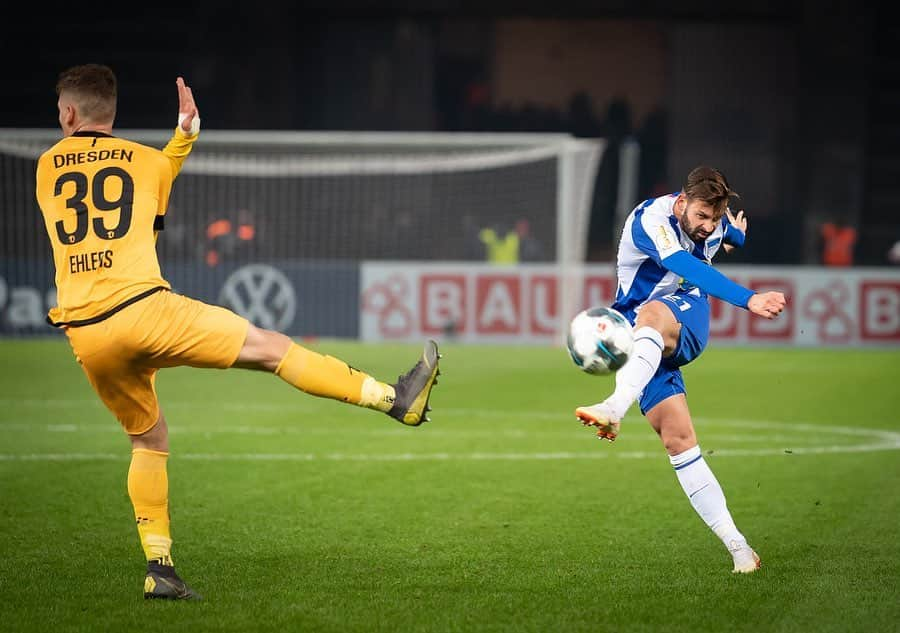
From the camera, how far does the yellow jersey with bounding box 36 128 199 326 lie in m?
5.25

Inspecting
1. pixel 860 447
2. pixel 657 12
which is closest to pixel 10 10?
pixel 657 12

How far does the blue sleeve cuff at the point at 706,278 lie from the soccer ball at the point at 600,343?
356mm

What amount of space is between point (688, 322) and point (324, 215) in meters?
17.3

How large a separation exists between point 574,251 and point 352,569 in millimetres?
15122

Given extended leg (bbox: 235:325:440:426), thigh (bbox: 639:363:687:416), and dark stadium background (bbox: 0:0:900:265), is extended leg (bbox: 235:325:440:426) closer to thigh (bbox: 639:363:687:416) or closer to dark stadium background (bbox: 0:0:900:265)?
thigh (bbox: 639:363:687:416)

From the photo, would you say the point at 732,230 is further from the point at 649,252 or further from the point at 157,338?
the point at 157,338

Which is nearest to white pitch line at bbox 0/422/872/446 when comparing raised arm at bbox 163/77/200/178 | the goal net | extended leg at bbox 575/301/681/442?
extended leg at bbox 575/301/681/442

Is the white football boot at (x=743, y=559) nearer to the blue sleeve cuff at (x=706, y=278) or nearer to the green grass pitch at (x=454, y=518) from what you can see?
the green grass pitch at (x=454, y=518)

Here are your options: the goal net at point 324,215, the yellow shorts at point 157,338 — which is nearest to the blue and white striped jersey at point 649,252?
the yellow shorts at point 157,338

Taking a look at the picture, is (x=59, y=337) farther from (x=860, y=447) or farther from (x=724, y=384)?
(x=860, y=447)

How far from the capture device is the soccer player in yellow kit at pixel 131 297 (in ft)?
17.2

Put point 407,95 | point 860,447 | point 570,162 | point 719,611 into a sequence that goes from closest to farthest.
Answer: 1. point 719,611
2. point 860,447
3. point 570,162
4. point 407,95

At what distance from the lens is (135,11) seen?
32594mm

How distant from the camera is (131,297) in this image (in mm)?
5230
